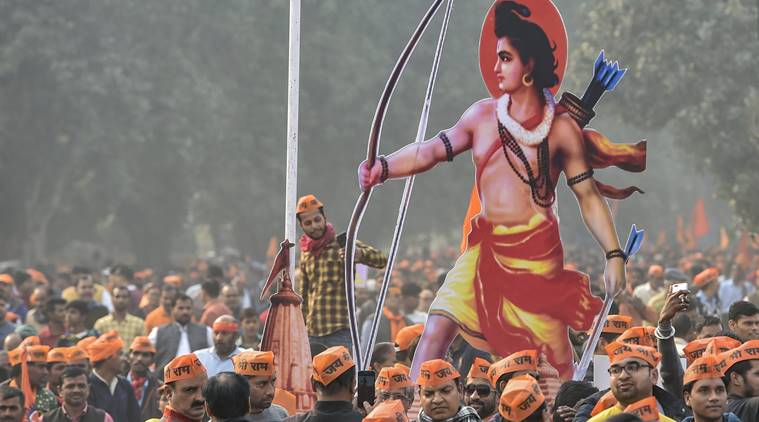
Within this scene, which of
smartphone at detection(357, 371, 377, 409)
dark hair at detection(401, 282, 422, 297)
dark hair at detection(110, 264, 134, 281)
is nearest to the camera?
smartphone at detection(357, 371, 377, 409)

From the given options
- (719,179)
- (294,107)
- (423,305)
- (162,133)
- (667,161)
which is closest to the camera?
(294,107)

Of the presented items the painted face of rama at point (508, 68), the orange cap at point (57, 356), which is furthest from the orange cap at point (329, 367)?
the orange cap at point (57, 356)

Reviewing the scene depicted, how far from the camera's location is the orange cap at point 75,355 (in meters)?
11.4

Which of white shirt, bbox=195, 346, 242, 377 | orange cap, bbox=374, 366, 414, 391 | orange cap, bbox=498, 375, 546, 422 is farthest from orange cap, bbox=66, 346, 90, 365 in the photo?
orange cap, bbox=498, 375, 546, 422

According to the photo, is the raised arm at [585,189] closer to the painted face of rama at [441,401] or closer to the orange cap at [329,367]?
the painted face of rama at [441,401]

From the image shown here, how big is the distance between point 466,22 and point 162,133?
7837 mm

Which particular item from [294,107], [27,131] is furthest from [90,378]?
[27,131]

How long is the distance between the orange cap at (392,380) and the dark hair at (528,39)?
2440 mm

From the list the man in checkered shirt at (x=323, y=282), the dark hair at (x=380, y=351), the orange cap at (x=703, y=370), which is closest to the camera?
the orange cap at (x=703, y=370)

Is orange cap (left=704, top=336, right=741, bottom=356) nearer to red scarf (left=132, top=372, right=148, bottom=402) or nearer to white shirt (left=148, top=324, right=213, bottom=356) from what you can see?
red scarf (left=132, top=372, right=148, bottom=402)

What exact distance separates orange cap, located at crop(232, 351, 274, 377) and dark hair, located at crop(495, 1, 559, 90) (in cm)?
306

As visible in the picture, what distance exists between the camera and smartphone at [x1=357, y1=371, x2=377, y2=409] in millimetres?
8328

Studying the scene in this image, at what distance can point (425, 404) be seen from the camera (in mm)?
7664

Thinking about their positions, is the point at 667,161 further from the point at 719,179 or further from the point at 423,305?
the point at 423,305
